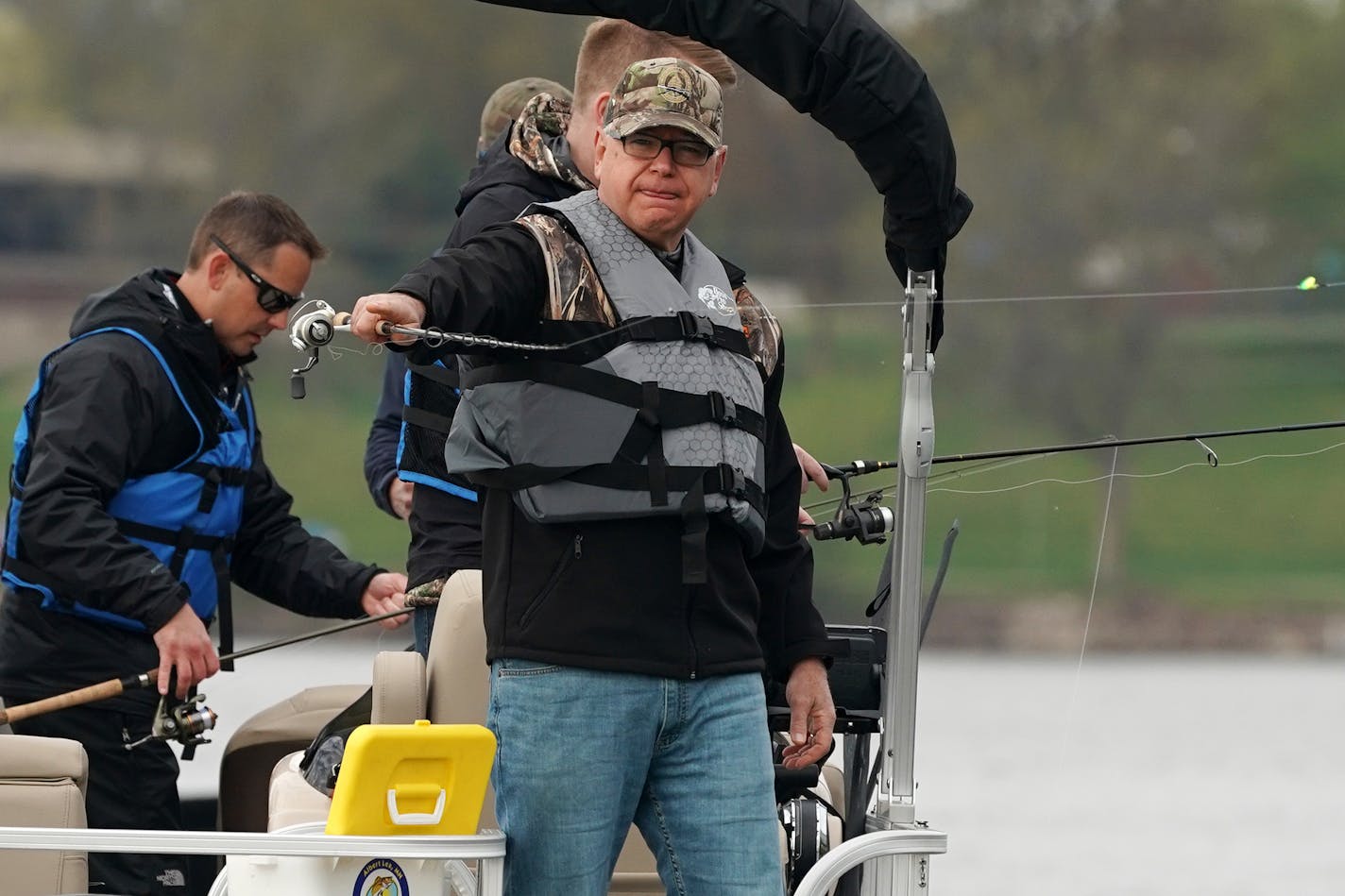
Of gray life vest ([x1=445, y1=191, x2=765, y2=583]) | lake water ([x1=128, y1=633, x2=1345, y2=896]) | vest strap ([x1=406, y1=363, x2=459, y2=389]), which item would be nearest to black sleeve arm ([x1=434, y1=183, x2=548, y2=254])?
vest strap ([x1=406, y1=363, x2=459, y2=389])

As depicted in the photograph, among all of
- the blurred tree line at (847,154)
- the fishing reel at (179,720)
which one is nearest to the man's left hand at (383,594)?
the fishing reel at (179,720)

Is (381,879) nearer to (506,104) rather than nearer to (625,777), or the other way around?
(625,777)

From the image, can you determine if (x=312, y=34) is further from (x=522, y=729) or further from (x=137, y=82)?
(x=522, y=729)

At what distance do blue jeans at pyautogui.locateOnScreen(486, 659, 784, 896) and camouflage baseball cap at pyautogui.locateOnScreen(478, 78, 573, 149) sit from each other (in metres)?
1.38

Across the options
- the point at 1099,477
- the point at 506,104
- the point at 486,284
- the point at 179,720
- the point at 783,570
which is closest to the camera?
the point at 486,284

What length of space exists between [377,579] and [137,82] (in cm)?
1129

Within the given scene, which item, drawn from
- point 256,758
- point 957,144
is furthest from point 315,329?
point 957,144

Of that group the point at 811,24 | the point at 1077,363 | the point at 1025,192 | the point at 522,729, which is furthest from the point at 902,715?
the point at 1025,192

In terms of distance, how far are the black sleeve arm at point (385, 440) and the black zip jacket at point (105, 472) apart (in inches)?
6.3

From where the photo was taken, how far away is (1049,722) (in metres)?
8.45

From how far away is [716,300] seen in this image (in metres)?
1.84

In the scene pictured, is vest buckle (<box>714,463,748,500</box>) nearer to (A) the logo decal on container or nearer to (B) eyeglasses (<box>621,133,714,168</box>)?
(B) eyeglasses (<box>621,133,714,168</box>)

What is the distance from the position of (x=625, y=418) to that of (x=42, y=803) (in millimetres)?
986

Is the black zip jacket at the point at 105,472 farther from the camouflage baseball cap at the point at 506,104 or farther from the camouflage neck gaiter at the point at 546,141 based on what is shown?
the camouflage neck gaiter at the point at 546,141
